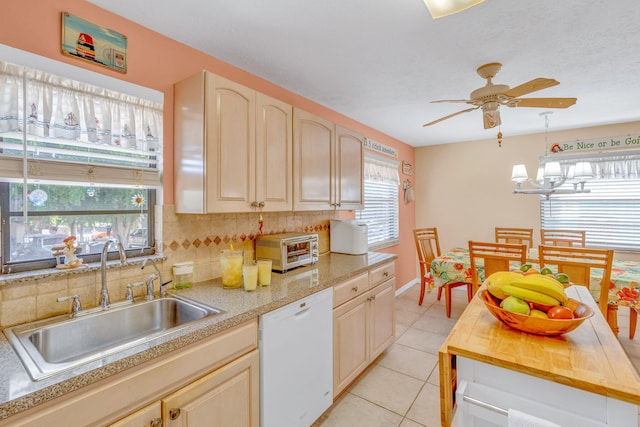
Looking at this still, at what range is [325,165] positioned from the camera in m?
2.49

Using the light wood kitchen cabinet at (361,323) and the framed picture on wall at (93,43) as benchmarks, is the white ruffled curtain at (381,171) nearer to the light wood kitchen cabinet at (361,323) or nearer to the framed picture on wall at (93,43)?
the light wood kitchen cabinet at (361,323)

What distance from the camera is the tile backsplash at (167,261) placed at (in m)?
1.27

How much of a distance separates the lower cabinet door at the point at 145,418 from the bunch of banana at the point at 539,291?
1.33m

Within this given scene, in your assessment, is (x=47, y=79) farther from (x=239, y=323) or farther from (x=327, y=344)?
(x=327, y=344)

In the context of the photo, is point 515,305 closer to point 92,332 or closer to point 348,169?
point 92,332

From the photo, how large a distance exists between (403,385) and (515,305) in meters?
1.57

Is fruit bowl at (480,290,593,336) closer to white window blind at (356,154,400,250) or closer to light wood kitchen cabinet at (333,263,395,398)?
light wood kitchen cabinet at (333,263,395,398)

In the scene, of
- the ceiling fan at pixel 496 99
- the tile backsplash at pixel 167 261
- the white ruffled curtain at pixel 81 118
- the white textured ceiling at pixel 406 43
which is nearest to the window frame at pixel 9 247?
the tile backsplash at pixel 167 261

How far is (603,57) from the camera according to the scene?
2018 millimetres

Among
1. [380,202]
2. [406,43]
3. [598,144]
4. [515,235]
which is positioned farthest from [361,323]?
[598,144]

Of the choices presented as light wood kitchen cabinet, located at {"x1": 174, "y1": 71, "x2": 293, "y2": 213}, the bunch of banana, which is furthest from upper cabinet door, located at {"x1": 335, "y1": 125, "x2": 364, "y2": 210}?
the bunch of banana

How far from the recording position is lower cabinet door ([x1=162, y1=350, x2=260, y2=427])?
43.6 inches

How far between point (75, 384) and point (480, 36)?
2.44 meters

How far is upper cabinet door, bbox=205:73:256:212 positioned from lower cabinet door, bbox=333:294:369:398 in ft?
3.24
